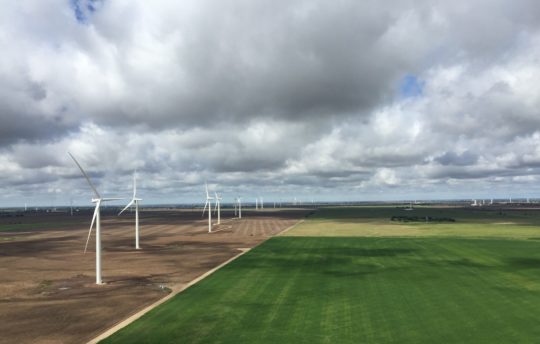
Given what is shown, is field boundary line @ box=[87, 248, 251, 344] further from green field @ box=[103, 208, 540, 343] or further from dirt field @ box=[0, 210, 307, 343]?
green field @ box=[103, 208, 540, 343]

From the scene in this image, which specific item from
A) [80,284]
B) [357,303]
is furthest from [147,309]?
[357,303]

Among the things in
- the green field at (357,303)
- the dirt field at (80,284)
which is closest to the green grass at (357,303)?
the green field at (357,303)

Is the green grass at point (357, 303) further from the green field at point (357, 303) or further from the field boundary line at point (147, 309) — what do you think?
the field boundary line at point (147, 309)

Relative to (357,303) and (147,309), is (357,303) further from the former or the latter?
(147,309)

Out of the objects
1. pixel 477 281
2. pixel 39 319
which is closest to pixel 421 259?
pixel 477 281

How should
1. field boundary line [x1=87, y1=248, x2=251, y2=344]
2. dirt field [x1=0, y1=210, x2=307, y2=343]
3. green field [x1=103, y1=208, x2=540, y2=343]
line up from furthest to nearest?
dirt field [x1=0, y1=210, x2=307, y2=343]
field boundary line [x1=87, y1=248, x2=251, y2=344]
green field [x1=103, y1=208, x2=540, y2=343]

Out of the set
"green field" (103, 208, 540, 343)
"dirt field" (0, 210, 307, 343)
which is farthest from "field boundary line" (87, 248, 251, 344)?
"green field" (103, 208, 540, 343)

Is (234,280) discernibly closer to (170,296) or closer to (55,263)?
(170,296)

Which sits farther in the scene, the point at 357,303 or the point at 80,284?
the point at 80,284
